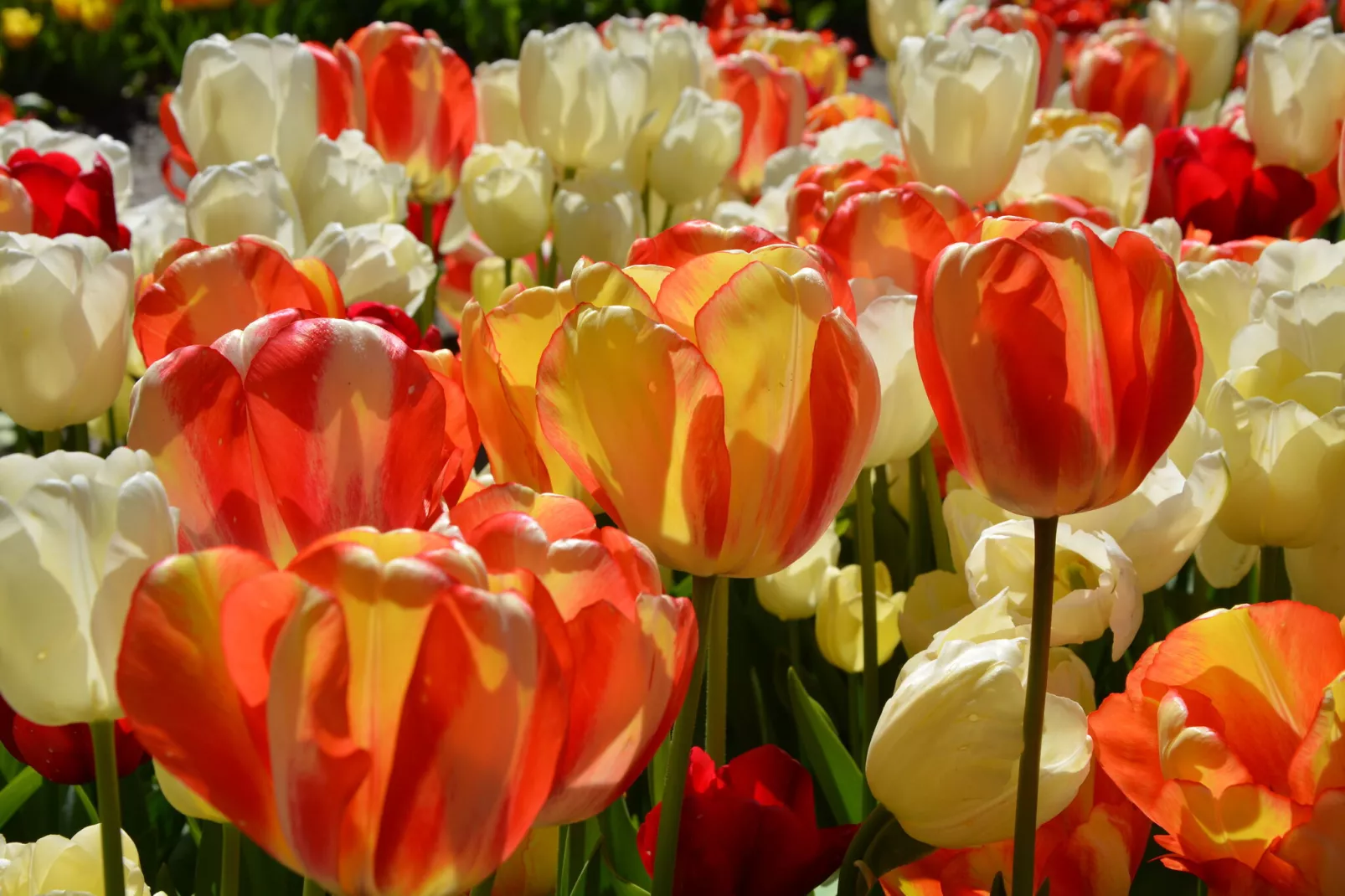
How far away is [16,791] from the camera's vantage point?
88 cm

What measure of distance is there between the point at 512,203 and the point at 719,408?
109cm

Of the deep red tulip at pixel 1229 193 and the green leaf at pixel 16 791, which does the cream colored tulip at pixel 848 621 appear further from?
the deep red tulip at pixel 1229 193

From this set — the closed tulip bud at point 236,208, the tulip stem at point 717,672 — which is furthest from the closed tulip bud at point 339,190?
the tulip stem at point 717,672

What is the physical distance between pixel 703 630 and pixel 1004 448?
16cm

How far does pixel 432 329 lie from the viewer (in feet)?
3.65

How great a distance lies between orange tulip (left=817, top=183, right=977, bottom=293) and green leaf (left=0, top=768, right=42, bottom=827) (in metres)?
0.63

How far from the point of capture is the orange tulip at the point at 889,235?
1.03 m

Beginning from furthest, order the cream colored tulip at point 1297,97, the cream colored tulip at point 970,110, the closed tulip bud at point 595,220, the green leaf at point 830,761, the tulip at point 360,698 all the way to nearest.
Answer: the cream colored tulip at point 1297,97 → the closed tulip bud at point 595,220 → the cream colored tulip at point 970,110 → the green leaf at point 830,761 → the tulip at point 360,698

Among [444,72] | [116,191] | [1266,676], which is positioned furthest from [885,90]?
[1266,676]

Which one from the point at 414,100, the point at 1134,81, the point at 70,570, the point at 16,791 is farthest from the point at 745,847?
the point at 1134,81

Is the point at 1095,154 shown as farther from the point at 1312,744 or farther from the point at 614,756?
the point at 614,756

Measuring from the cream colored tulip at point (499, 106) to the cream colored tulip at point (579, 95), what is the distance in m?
0.24

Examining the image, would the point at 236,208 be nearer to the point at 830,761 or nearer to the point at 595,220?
the point at 595,220

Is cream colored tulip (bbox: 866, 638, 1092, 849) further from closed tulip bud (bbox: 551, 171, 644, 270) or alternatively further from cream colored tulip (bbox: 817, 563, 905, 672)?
closed tulip bud (bbox: 551, 171, 644, 270)
